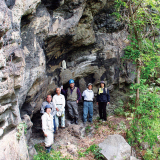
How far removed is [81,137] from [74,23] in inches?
194

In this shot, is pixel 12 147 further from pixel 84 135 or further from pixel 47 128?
pixel 84 135

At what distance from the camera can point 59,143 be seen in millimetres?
6277

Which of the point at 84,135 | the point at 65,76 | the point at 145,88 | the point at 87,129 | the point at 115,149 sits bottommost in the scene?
the point at 84,135

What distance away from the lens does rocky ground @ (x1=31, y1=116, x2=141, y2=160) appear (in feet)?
19.4


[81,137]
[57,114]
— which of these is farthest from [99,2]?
[81,137]

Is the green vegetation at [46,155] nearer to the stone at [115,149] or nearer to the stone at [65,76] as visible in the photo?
the stone at [115,149]

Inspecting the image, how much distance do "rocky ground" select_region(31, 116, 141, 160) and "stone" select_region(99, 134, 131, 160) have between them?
561 millimetres

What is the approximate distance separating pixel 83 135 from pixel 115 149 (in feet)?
6.38

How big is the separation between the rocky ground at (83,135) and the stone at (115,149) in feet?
1.84

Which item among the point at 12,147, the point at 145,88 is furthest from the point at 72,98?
the point at 12,147

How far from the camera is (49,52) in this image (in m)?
6.82

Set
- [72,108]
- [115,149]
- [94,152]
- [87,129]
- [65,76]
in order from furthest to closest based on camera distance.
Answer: [65,76] < [72,108] < [87,129] < [94,152] < [115,149]

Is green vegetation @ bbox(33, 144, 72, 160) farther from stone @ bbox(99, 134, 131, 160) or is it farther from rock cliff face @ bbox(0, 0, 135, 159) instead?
stone @ bbox(99, 134, 131, 160)

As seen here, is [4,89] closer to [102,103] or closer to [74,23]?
[74,23]
